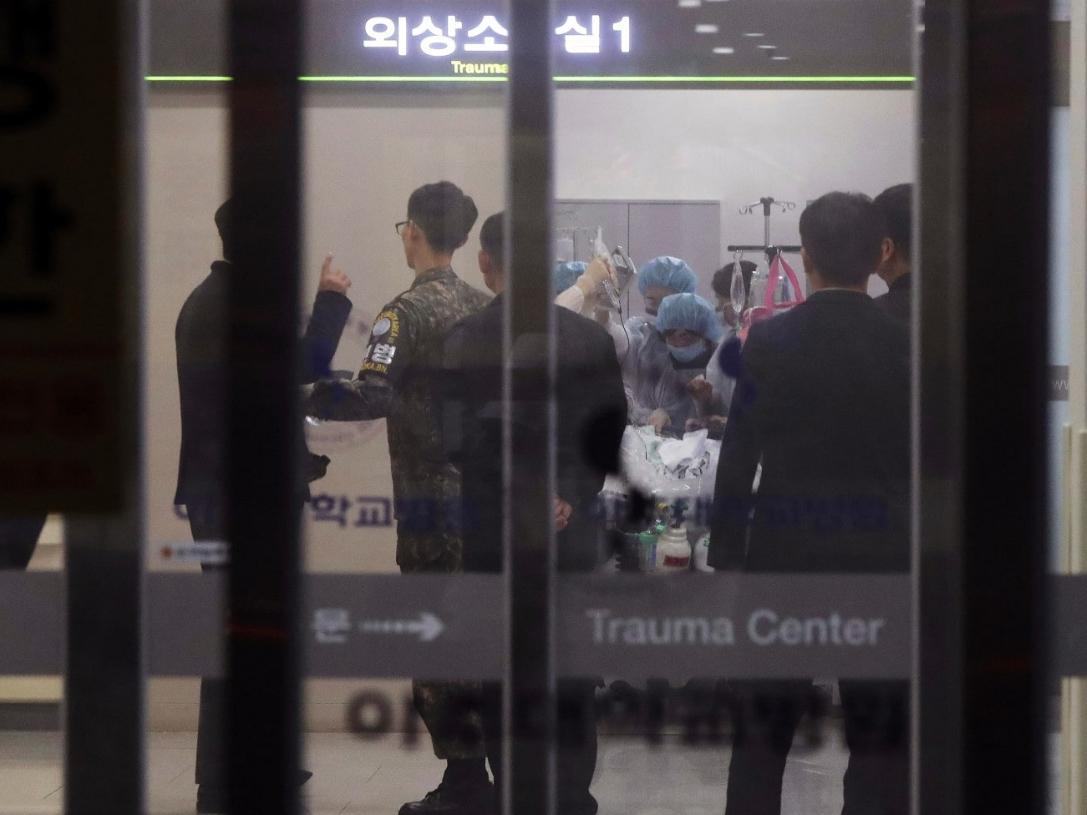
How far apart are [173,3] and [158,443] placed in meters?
0.94

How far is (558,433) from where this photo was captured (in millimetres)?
3178

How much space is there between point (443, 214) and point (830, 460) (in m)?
0.97

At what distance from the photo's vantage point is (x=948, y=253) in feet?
10.3

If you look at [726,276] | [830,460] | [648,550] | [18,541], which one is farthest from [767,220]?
[18,541]

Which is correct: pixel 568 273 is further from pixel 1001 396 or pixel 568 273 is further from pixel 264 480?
pixel 1001 396

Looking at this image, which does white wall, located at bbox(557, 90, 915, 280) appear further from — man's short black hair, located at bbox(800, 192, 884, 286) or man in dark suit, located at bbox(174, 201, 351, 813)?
man in dark suit, located at bbox(174, 201, 351, 813)

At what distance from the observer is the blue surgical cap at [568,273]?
10.5 ft

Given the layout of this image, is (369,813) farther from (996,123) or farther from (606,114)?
(996,123)

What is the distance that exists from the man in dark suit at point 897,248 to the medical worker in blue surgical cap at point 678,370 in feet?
1.23

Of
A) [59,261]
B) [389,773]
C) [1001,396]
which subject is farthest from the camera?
[389,773]

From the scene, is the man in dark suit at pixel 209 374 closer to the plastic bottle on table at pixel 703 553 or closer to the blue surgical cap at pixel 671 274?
the blue surgical cap at pixel 671 274

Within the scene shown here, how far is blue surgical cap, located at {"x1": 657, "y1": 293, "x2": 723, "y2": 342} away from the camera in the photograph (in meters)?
3.19

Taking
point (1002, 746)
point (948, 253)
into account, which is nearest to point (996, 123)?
point (948, 253)

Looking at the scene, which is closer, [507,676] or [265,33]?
[265,33]
